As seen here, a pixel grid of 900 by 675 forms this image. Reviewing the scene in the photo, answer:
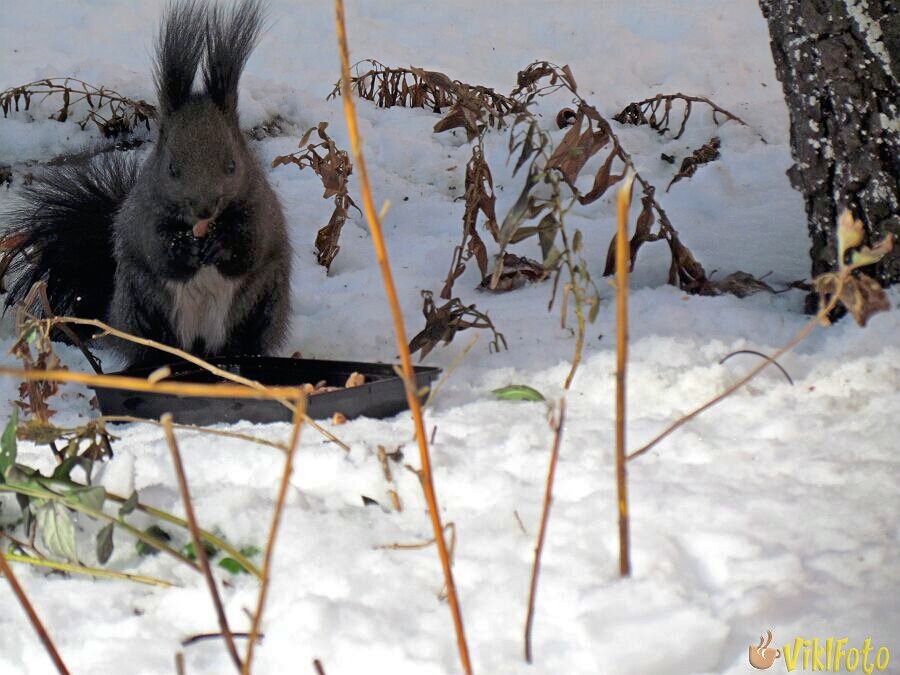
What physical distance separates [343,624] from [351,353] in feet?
5.44

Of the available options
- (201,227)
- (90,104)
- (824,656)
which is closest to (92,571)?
(824,656)

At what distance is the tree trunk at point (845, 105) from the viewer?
2250 mm

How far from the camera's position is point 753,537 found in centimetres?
133

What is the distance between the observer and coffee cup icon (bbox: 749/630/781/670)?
1080 millimetres

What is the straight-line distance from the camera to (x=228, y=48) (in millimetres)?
2797

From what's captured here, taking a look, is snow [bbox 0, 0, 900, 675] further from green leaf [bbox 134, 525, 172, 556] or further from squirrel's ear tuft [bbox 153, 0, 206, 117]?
squirrel's ear tuft [bbox 153, 0, 206, 117]

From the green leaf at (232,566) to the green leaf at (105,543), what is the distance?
152mm

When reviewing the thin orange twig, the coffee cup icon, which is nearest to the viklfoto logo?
the coffee cup icon

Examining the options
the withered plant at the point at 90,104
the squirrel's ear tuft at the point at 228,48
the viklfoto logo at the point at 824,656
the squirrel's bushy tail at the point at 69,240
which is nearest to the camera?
the viklfoto logo at the point at 824,656

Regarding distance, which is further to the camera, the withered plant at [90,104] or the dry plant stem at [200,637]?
the withered plant at [90,104]

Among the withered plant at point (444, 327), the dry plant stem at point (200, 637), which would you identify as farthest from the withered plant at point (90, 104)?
the dry plant stem at point (200, 637)

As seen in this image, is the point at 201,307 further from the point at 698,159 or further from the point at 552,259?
the point at 698,159

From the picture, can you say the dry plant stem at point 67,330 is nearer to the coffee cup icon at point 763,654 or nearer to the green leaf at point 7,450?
the green leaf at point 7,450

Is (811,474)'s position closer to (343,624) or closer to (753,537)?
(753,537)
